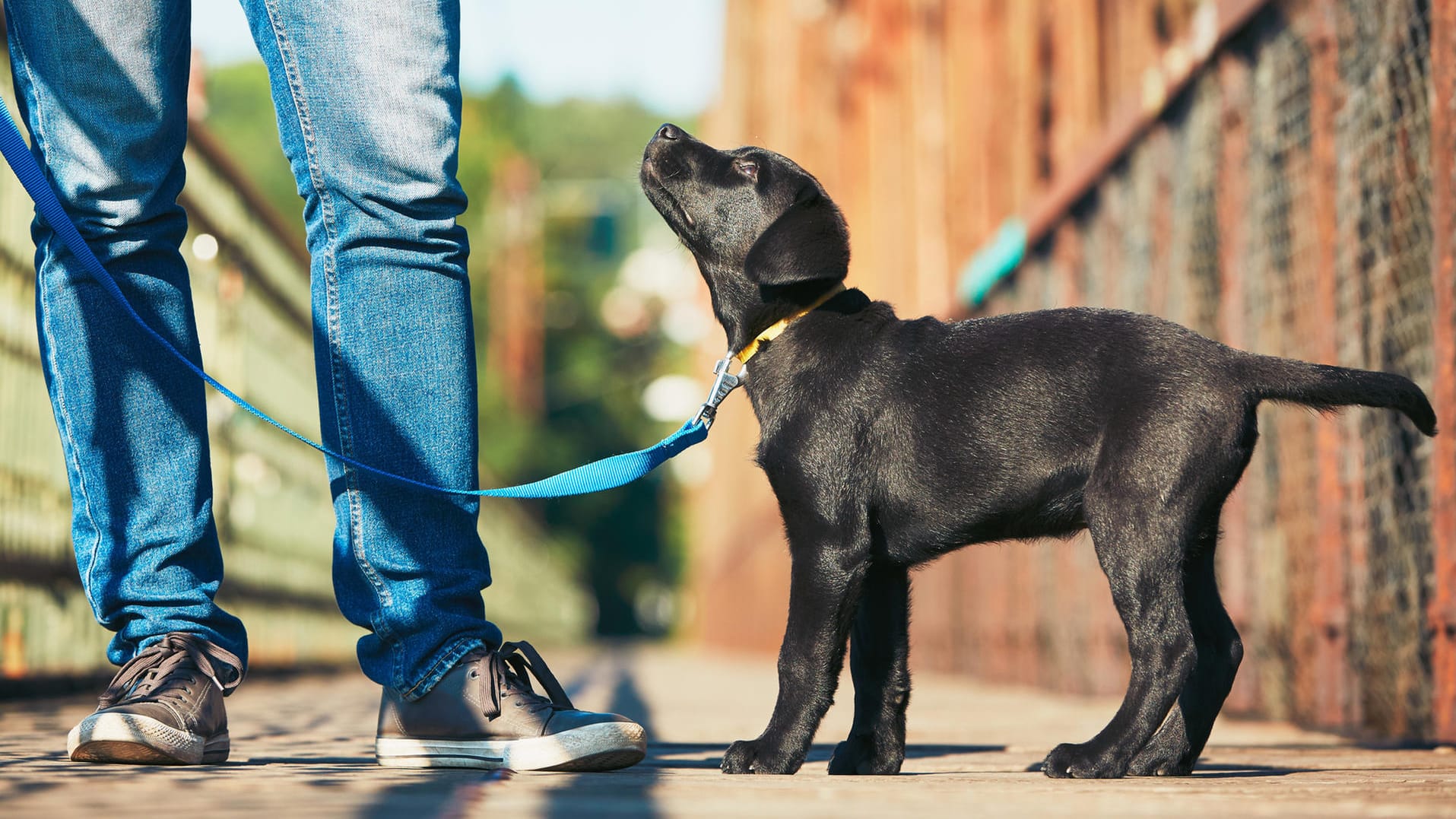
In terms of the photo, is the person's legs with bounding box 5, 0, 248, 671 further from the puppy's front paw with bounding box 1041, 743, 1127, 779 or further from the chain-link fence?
the chain-link fence

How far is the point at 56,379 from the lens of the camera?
2.69m

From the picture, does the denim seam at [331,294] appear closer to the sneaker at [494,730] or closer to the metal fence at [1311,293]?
the sneaker at [494,730]

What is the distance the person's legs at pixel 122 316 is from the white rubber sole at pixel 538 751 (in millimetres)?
420

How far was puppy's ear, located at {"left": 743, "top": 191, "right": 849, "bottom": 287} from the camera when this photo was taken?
2582 mm

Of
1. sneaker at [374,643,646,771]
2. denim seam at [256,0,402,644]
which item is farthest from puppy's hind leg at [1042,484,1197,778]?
denim seam at [256,0,402,644]

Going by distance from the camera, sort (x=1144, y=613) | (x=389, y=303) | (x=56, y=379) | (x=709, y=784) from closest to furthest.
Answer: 1. (x=709, y=784)
2. (x=1144, y=613)
3. (x=389, y=303)
4. (x=56, y=379)

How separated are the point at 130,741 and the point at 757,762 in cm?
92

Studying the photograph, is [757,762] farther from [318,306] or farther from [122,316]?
[122,316]

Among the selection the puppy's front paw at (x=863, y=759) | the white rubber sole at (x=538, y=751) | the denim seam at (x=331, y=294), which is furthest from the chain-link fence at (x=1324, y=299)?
the denim seam at (x=331, y=294)

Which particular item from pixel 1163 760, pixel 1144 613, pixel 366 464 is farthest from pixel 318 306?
pixel 1163 760

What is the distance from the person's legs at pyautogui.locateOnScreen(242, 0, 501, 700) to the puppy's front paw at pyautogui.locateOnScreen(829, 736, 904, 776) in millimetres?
580

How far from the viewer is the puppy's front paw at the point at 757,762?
2434mm

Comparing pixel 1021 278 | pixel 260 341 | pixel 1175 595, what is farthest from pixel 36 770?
pixel 1021 278

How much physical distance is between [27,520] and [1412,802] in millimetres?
3994
